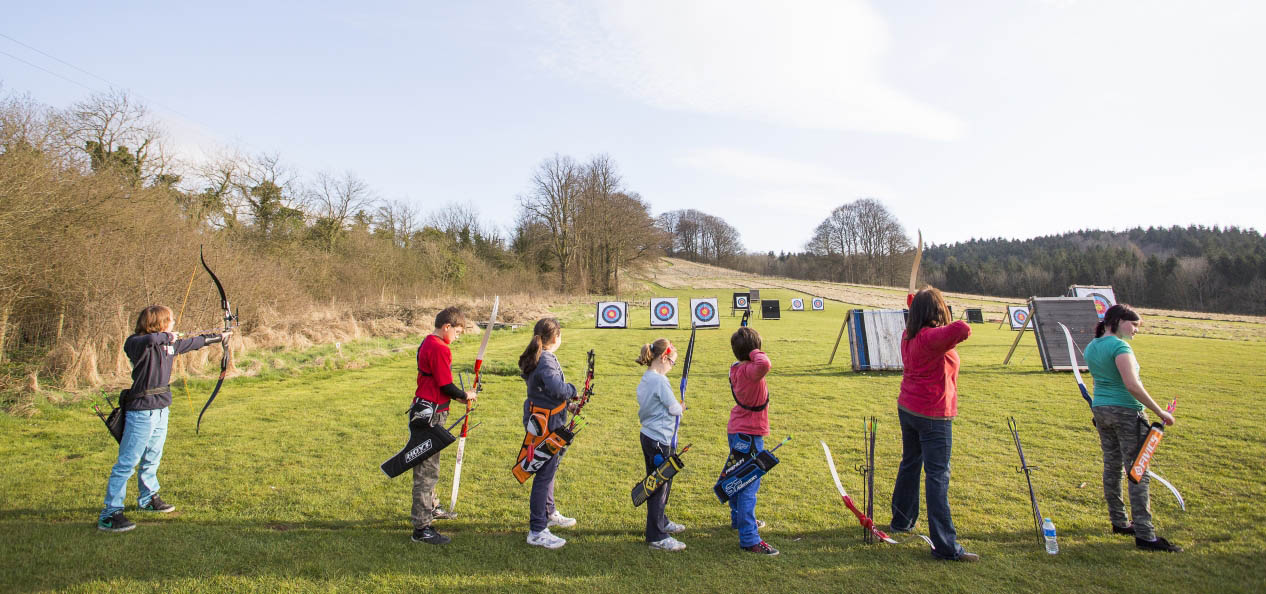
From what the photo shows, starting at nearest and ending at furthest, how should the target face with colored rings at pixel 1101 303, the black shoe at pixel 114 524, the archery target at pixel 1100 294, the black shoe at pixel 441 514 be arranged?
the black shoe at pixel 114 524 < the black shoe at pixel 441 514 < the target face with colored rings at pixel 1101 303 < the archery target at pixel 1100 294

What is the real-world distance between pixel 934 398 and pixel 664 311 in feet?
60.1

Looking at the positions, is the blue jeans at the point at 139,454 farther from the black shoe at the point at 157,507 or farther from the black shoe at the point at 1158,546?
the black shoe at the point at 1158,546

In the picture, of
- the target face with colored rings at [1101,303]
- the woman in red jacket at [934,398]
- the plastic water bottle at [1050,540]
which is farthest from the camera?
the target face with colored rings at [1101,303]

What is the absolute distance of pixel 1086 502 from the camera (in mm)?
4523

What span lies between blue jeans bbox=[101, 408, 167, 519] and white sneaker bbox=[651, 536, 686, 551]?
12.0 feet

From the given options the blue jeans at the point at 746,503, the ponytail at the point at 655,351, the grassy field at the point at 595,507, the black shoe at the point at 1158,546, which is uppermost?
the ponytail at the point at 655,351

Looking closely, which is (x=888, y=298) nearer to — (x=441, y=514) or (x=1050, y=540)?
(x=1050, y=540)

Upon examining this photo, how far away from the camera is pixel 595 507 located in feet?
14.9

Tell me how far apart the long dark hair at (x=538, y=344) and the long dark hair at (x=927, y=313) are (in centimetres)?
222

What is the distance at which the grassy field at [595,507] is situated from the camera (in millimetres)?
3324

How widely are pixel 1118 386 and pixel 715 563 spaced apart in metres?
2.85

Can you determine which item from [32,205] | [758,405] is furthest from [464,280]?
[758,405]

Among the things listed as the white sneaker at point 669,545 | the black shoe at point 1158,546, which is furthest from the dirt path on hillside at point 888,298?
the white sneaker at point 669,545

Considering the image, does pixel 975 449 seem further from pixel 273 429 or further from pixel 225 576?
pixel 273 429
